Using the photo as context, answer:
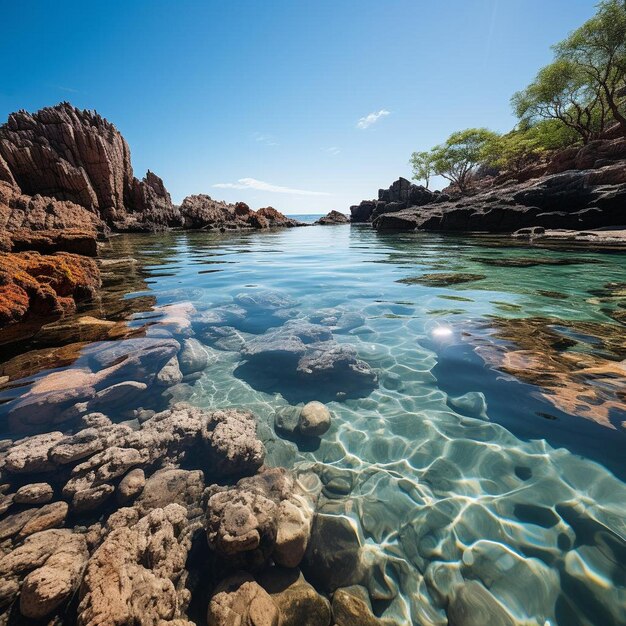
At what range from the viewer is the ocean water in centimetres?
169

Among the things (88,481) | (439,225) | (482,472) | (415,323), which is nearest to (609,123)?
(439,225)

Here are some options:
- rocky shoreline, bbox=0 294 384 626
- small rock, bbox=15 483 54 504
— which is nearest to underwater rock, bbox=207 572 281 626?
rocky shoreline, bbox=0 294 384 626

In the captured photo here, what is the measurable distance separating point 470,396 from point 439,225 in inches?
947

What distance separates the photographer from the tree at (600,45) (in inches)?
913

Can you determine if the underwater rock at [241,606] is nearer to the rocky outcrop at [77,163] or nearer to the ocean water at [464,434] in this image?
the ocean water at [464,434]

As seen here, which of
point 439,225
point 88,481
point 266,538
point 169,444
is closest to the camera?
point 266,538

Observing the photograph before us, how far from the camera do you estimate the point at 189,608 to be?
1.71 m

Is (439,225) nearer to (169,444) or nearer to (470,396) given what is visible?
(470,396)

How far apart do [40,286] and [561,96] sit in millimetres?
46346

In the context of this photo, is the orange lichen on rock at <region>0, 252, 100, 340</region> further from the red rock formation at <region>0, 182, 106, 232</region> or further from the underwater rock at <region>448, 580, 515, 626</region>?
the red rock formation at <region>0, 182, 106, 232</region>

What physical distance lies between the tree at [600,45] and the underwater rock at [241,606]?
134 ft

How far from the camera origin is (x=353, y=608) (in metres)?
1.68

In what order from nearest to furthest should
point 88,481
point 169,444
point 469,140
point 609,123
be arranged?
point 88,481, point 169,444, point 609,123, point 469,140

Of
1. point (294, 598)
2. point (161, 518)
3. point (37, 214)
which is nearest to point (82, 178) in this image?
point (37, 214)
